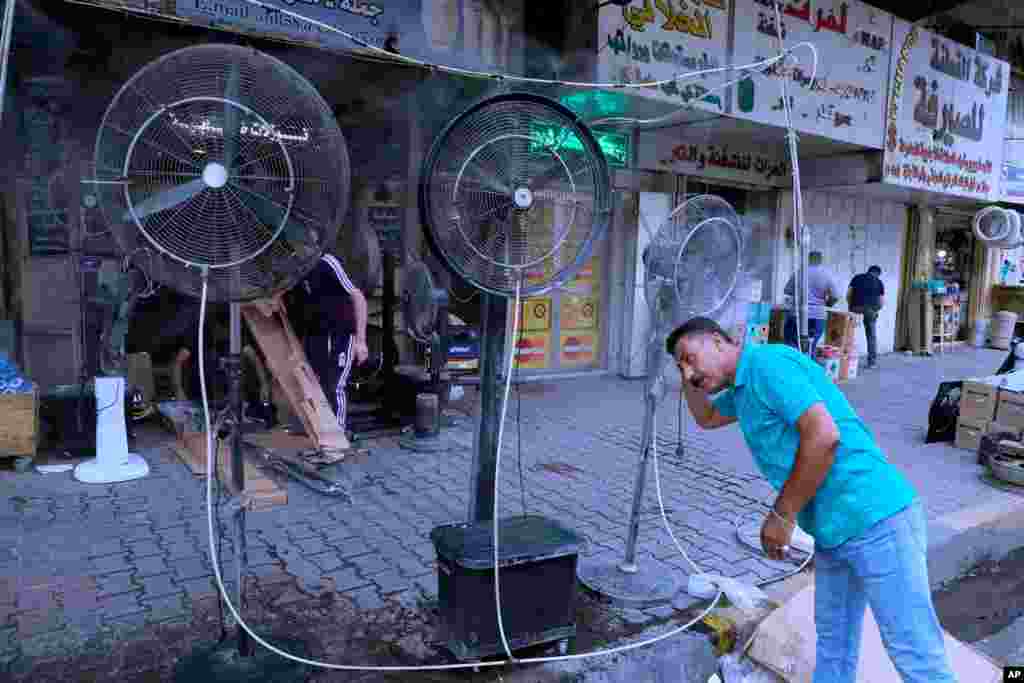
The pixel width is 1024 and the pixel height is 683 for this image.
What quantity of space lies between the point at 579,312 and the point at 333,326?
14.6 ft

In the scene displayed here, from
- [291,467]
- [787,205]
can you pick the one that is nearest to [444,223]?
[291,467]

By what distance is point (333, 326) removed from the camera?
599 cm

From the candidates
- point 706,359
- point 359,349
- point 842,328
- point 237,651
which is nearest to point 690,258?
point 706,359

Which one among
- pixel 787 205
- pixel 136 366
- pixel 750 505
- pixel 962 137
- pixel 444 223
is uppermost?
pixel 962 137

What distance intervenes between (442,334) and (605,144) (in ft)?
11.7

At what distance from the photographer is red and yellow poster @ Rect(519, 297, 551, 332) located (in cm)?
917

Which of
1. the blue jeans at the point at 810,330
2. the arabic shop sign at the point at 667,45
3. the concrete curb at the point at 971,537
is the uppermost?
the arabic shop sign at the point at 667,45

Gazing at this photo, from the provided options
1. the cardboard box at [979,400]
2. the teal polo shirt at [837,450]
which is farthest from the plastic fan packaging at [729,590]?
the cardboard box at [979,400]

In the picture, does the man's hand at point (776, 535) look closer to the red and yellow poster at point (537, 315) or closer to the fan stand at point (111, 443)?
the fan stand at point (111, 443)

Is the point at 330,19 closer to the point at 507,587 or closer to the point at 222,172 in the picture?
the point at 222,172

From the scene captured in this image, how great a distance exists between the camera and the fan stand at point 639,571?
12.2ft

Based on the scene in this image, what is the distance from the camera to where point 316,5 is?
542cm

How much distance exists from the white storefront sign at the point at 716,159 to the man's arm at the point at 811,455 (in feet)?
24.7

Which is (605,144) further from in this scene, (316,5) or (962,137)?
(962,137)
